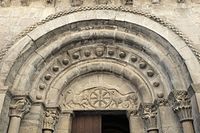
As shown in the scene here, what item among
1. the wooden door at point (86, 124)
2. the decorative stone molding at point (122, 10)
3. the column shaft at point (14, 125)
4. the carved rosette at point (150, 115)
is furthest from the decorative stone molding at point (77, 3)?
the column shaft at point (14, 125)

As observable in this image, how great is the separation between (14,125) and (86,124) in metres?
1.75

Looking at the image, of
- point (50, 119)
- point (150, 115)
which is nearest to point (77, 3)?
point (50, 119)

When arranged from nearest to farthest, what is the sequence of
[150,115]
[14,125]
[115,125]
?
[14,125] < [150,115] < [115,125]

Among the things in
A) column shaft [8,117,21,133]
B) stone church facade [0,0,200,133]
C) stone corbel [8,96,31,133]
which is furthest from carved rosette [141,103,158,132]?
column shaft [8,117,21,133]

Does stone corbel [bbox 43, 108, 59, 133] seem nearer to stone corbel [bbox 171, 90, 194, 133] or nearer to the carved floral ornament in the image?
the carved floral ornament

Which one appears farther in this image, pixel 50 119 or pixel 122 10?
pixel 122 10

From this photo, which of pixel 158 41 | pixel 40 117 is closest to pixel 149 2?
pixel 158 41

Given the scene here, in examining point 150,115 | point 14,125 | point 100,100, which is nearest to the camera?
point 14,125

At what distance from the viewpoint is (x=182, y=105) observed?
16.8 feet

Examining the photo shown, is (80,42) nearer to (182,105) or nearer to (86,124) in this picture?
(86,124)

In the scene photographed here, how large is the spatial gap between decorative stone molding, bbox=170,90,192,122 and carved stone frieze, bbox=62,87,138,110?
3.61ft

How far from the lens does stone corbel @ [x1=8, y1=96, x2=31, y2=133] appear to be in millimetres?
5094

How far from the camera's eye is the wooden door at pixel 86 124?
20.1 ft

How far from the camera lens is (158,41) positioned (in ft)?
19.7
